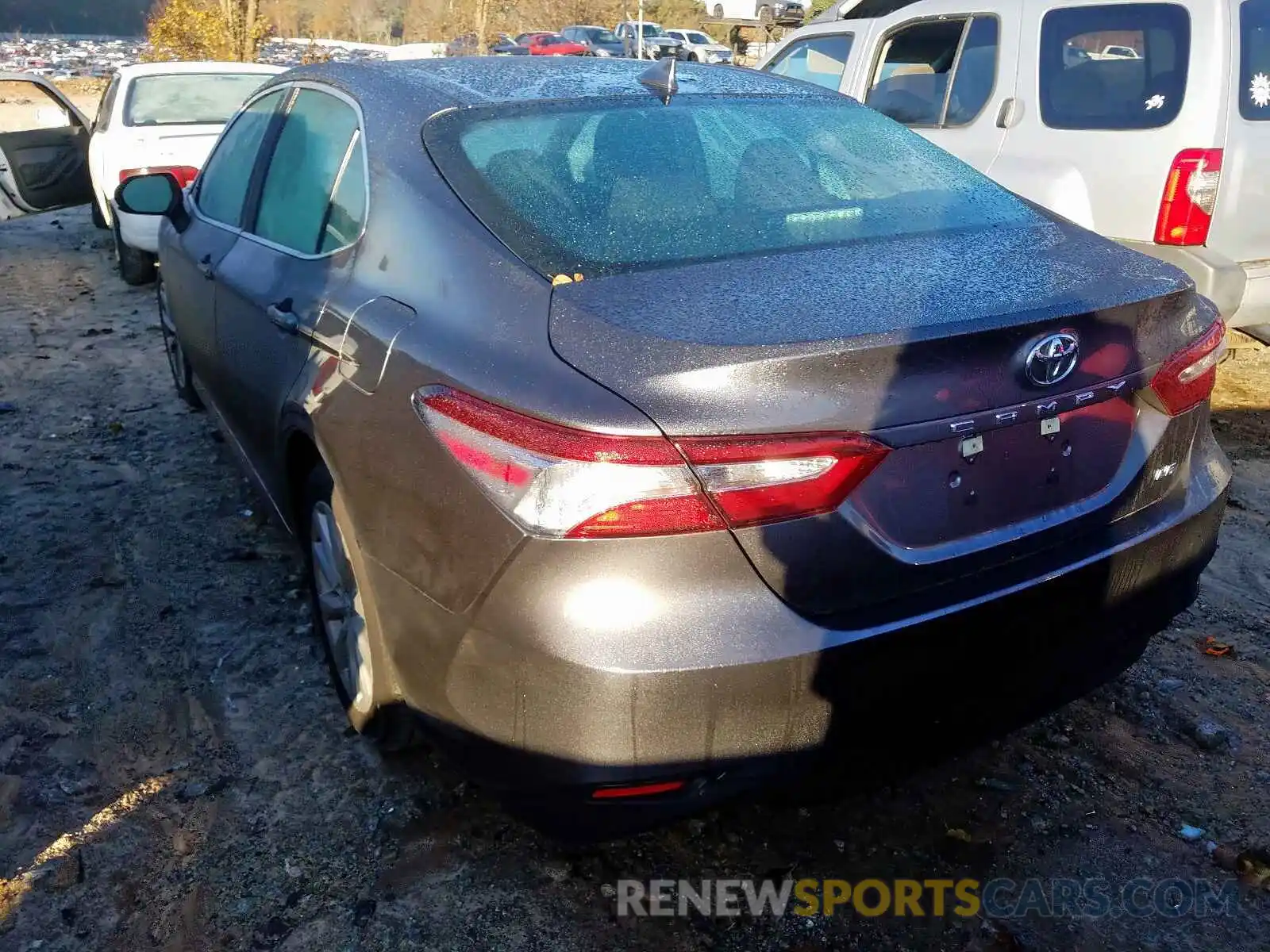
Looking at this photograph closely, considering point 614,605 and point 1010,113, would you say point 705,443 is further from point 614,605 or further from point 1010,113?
point 1010,113

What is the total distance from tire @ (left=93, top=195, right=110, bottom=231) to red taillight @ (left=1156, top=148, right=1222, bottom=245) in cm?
832

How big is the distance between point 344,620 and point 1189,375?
2.08m

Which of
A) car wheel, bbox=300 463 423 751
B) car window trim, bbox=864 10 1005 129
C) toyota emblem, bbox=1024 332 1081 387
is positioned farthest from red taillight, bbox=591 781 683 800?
car window trim, bbox=864 10 1005 129

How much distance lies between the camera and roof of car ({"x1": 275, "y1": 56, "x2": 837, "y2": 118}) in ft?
9.24

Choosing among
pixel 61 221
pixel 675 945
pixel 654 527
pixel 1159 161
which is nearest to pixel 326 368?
pixel 654 527

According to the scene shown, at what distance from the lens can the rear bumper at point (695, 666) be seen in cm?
183

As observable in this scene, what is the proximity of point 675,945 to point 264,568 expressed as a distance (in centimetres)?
227

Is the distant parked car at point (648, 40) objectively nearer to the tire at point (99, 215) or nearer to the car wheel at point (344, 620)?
the tire at point (99, 215)

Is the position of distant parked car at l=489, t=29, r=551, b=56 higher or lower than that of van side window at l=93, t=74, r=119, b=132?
lower

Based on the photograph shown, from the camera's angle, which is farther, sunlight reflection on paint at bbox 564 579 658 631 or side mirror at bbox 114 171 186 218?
side mirror at bbox 114 171 186 218

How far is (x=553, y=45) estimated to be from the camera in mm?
31547

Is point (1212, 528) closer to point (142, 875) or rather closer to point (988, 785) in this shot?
point (988, 785)

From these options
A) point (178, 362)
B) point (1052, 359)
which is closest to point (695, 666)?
point (1052, 359)

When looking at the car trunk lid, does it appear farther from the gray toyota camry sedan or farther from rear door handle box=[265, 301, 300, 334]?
rear door handle box=[265, 301, 300, 334]
